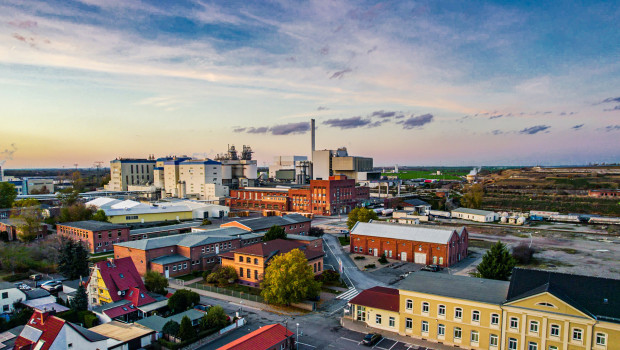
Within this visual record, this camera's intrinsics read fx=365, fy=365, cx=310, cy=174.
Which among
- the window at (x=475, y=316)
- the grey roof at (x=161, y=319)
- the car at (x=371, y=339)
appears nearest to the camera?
the window at (x=475, y=316)

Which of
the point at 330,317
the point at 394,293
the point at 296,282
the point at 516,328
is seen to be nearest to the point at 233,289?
the point at 296,282

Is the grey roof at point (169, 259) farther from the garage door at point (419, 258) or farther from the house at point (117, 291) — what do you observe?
the garage door at point (419, 258)

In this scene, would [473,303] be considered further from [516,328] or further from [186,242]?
[186,242]

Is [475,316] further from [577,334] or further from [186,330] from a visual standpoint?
[186,330]

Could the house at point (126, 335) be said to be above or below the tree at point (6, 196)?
below

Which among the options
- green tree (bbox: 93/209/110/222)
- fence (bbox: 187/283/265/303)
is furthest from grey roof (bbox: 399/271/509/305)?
green tree (bbox: 93/209/110/222)

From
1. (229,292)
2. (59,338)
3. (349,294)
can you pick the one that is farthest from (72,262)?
(349,294)

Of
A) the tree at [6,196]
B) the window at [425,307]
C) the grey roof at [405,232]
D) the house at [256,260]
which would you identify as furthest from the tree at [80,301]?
the tree at [6,196]
